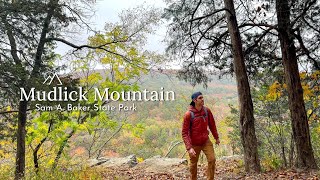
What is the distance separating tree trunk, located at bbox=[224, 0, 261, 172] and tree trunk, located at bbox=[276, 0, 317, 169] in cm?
93

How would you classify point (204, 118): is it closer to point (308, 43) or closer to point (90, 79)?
point (308, 43)

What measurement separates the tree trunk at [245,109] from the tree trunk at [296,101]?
0.93m

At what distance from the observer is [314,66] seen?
869 cm

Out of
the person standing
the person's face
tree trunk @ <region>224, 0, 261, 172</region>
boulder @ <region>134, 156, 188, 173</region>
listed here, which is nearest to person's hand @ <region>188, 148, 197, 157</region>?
Result: the person standing

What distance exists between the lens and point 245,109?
24.4 ft

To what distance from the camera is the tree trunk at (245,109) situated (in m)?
7.38

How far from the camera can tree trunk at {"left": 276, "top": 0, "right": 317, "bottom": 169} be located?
7.20 meters

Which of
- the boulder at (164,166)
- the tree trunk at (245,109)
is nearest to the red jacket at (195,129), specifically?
the tree trunk at (245,109)

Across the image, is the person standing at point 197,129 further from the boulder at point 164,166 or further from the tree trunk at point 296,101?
the boulder at point 164,166

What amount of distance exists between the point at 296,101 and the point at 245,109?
1167 millimetres

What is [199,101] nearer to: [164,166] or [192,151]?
[192,151]

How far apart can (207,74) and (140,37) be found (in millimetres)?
3499

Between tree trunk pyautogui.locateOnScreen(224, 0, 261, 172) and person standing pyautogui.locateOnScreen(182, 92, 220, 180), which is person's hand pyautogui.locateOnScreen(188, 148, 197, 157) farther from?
tree trunk pyautogui.locateOnScreen(224, 0, 261, 172)

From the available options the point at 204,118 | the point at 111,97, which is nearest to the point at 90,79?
the point at 111,97
